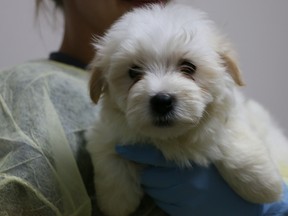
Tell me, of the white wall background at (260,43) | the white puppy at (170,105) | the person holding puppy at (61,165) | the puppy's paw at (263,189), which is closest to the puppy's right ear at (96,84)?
the white puppy at (170,105)

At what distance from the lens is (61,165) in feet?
3.30

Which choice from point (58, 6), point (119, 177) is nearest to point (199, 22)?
point (119, 177)

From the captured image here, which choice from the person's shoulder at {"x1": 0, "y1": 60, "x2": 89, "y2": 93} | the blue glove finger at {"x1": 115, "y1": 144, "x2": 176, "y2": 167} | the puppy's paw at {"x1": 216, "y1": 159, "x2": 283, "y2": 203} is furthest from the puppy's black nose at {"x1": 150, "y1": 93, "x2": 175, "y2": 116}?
the person's shoulder at {"x1": 0, "y1": 60, "x2": 89, "y2": 93}

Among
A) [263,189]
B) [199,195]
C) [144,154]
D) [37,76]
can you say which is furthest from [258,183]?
[37,76]

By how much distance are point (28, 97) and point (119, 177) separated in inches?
12.3

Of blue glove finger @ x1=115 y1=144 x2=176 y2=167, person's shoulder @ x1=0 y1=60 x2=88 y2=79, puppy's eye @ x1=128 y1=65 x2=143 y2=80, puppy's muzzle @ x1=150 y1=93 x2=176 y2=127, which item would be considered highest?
puppy's eye @ x1=128 y1=65 x2=143 y2=80

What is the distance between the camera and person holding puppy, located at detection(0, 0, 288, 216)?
94cm

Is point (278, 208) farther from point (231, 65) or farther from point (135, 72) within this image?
point (135, 72)

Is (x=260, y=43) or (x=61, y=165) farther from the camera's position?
(x=260, y=43)

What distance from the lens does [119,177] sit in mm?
1019

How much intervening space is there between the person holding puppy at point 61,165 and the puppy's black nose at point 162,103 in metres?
0.15

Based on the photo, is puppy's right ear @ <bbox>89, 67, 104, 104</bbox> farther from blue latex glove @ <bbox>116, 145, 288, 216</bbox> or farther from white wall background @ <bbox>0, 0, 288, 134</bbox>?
white wall background @ <bbox>0, 0, 288, 134</bbox>

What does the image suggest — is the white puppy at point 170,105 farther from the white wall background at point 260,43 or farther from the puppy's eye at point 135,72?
the white wall background at point 260,43

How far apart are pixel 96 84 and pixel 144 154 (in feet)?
0.66
